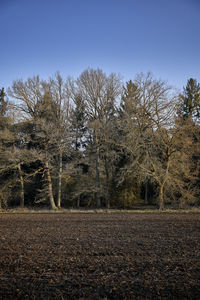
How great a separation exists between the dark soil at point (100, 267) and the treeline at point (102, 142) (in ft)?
34.4

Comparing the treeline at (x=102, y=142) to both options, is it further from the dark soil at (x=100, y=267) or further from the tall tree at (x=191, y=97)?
the dark soil at (x=100, y=267)

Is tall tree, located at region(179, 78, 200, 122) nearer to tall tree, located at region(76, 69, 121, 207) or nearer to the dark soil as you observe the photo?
tall tree, located at region(76, 69, 121, 207)

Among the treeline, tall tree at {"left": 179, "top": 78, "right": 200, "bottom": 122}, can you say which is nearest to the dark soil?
the treeline

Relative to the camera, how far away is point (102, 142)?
21875 millimetres

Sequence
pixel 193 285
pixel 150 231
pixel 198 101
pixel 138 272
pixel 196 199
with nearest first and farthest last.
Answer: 1. pixel 193 285
2. pixel 138 272
3. pixel 150 231
4. pixel 196 199
5. pixel 198 101

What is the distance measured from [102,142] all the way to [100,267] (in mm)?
16981

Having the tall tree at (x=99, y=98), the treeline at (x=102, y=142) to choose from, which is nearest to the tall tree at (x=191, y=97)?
the treeline at (x=102, y=142)

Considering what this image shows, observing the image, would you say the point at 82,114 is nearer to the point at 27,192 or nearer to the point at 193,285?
the point at 27,192

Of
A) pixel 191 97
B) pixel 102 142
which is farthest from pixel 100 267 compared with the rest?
pixel 191 97

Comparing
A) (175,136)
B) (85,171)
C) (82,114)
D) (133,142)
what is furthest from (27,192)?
(175,136)

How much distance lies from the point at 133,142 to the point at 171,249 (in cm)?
1203

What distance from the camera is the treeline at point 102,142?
18.4 m

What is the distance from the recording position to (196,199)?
20422mm

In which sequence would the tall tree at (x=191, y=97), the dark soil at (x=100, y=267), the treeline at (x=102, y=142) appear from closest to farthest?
1. the dark soil at (x=100, y=267)
2. the treeline at (x=102, y=142)
3. the tall tree at (x=191, y=97)
